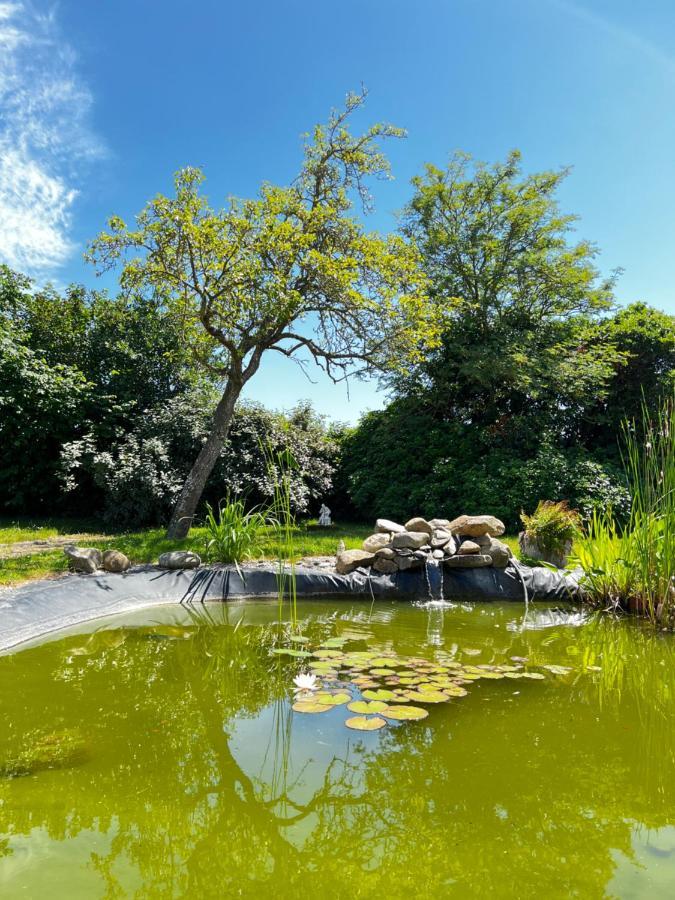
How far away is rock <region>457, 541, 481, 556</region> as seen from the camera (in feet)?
17.9

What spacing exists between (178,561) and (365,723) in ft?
11.7

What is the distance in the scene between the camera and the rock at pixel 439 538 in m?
5.55

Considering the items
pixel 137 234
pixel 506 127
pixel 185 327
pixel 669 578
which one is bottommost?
pixel 669 578

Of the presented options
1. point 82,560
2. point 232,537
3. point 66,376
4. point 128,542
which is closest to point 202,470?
point 128,542

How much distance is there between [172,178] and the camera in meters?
6.58

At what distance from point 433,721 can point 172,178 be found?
6927 mm

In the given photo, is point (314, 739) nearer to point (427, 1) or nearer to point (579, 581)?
point (579, 581)

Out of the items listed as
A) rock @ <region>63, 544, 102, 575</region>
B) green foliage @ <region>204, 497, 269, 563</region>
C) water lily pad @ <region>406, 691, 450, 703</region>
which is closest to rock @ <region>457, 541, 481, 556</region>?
green foliage @ <region>204, 497, 269, 563</region>

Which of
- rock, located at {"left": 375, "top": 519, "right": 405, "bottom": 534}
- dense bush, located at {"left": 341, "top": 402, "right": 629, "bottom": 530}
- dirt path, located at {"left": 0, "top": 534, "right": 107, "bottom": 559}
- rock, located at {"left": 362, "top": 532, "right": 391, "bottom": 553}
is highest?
dense bush, located at {"left": 341, "top": 402, "right": 629, "bottom": 530}

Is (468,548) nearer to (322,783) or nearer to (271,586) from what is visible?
(271,586)

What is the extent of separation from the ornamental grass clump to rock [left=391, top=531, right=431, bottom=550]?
5.20 feet

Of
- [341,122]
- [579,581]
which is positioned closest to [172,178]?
[341,122]

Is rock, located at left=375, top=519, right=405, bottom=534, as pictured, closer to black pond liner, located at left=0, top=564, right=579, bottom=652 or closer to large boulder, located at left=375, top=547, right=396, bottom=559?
large boulder, located at left=375, top=547, right=396, bottom=559

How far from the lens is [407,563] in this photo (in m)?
5.42
